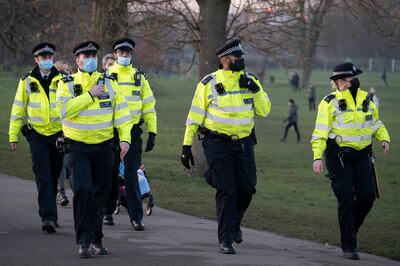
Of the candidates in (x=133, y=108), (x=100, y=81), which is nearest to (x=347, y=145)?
(x=100, y=81)

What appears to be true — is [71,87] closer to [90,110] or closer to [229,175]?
[90,110]

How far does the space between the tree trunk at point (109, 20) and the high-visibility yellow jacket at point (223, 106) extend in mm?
9546

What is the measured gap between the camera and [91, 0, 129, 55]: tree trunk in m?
18.9

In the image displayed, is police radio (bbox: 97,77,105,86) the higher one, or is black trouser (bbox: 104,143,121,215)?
police radio (bbox: 97,77,105,86)

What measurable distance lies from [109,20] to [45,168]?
9417 mm

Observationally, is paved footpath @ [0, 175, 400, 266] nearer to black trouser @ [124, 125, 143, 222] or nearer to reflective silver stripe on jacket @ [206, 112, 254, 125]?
black trouser @ [124, 125, 143, 222]

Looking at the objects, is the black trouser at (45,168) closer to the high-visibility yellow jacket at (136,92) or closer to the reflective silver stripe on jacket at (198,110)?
the high-visibility yellow jacket at (136,92)

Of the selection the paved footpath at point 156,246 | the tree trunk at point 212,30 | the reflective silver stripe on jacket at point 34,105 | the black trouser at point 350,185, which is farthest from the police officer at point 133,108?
the tree trunk at point 212,30

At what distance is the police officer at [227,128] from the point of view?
30.2ft

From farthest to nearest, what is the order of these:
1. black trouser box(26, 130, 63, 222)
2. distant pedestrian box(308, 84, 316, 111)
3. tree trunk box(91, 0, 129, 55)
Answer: distant pedestrian box(308, 84, 316, 111)
tree trunk box(91, 0, 129, 55)
black trouser box(26, 130, 63, 222)

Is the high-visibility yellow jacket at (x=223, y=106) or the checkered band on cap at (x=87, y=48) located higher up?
the checkered band on cap at (x=87, y=48)

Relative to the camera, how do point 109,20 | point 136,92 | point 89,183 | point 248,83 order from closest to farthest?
point 89,183
point 248,83
point 136,92
point 109,20

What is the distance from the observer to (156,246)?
955 centimetres

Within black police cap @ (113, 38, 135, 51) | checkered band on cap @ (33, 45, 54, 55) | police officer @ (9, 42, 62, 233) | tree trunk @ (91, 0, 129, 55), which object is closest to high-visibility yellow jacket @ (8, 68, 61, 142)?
police officer @ (9, 42, 62, 233)
